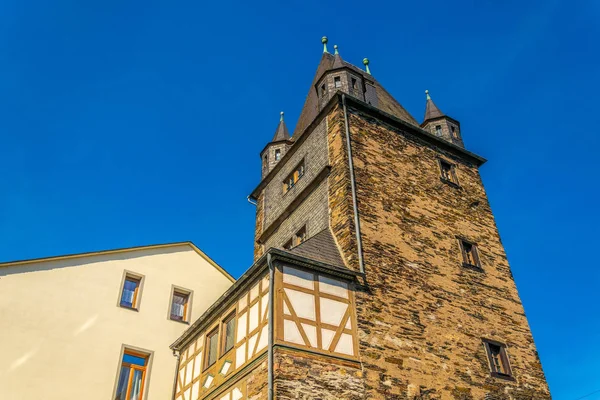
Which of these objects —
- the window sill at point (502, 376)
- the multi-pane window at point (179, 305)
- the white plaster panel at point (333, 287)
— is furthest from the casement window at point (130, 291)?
the window sill at point (502, 376)

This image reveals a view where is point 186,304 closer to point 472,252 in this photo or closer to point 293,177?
point 293,177

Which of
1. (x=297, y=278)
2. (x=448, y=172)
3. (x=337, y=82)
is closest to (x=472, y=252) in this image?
(x=448, y=172)

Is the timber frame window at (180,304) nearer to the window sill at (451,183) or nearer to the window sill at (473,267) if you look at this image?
the window sill at (473,267)

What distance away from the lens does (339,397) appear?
10570 millimetres

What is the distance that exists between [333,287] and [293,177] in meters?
6.64

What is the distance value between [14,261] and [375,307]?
9417 mm

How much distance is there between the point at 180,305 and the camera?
1767cm

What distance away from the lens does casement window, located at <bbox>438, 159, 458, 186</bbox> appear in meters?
17.3

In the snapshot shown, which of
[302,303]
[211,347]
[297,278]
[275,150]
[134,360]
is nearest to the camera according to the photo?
[302,303]

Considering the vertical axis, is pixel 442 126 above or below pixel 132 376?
above

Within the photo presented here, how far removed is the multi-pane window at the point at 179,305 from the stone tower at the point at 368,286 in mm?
1831

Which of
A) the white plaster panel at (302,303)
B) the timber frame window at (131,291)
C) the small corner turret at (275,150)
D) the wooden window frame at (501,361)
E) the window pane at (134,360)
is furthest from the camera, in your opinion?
the small corner turret at (275,150)

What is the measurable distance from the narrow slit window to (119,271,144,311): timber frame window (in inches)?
383

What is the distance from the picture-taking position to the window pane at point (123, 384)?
14961mm
